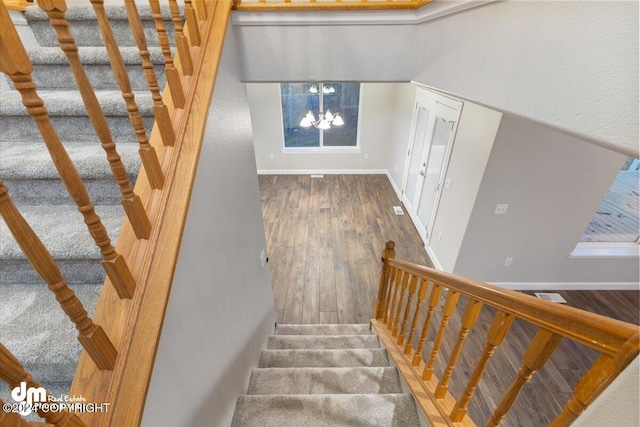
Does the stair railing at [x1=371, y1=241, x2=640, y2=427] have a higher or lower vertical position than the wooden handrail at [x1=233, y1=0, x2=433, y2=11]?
A: lower

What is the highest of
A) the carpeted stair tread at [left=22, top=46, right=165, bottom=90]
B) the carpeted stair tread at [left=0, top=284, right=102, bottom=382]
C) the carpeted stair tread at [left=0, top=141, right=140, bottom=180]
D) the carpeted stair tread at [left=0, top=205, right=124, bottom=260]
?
the carpeted stair tread at [left=22, top=46, right=165, bottom=90]

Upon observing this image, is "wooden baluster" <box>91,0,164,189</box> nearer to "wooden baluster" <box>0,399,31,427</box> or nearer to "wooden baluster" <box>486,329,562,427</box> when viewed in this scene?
"wooden baluster" <box>0,399,31,427</box>

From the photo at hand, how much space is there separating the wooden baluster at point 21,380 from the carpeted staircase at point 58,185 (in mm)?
329

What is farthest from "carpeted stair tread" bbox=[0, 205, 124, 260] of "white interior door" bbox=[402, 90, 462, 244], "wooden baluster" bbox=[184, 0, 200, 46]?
"white interior door" bbox=[402, 90, 462, 244]

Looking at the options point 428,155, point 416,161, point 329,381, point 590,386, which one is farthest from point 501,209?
point 590,386

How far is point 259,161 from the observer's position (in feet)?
21.5

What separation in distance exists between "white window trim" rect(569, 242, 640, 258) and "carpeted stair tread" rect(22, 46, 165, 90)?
4424mm

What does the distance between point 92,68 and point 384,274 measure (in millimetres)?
2332

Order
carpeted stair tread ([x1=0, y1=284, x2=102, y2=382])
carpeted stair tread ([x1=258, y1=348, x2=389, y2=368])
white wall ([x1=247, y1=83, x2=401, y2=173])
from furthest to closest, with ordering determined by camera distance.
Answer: white wall ([x1=247, y1=83, x2=401, y2=173])
carpeted stair tread ([x1=258, y1=348, x2=389, y2=368])
carpeted stair tread ([x1=0, y1=284, x2=102, y2=382])

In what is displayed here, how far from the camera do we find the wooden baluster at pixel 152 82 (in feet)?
2.87

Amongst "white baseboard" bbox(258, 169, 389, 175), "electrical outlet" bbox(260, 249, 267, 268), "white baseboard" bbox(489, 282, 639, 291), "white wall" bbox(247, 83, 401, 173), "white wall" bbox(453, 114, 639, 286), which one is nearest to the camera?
"electrical outlet" bbox(260, 249, 267, 268)

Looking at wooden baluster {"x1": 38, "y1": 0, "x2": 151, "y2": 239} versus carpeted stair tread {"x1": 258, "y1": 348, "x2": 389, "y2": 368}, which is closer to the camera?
wooden baluster {"x1": 38, "y1": 0, "x2": 151, "y2": 239}

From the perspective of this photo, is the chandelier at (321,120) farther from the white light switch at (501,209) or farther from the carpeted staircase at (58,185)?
the carpeted staircase at (58,185)

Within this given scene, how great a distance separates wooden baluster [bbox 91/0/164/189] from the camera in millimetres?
744
